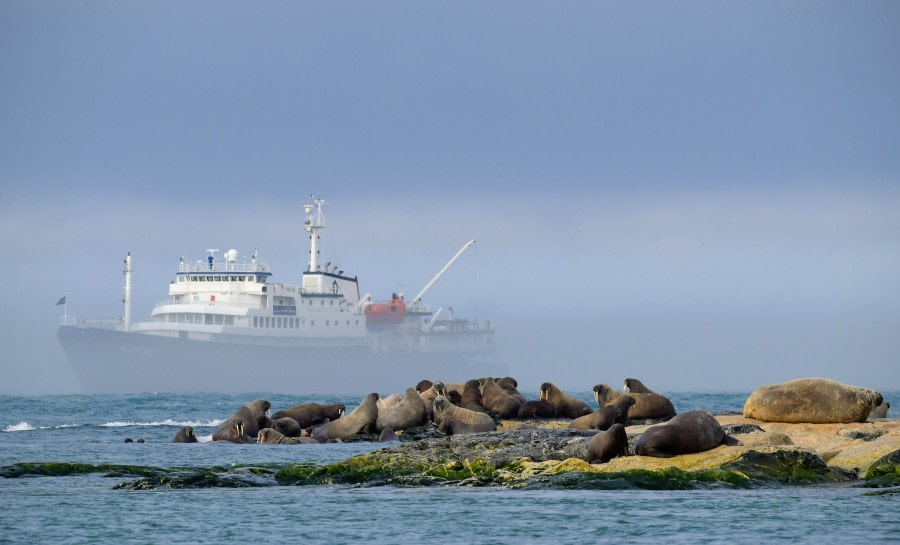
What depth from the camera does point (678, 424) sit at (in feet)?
51.6

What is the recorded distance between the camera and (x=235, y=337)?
97.3 metres

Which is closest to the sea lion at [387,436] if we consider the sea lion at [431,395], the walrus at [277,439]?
the walrus at [277,439]

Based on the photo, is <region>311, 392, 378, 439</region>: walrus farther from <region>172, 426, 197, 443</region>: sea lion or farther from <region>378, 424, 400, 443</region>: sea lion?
<region>172, 426, 197, 443</region>: sea lion

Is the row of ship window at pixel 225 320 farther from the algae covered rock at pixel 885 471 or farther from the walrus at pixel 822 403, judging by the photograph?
the algae covered rock at pixel 885 471

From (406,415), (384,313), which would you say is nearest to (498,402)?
(406,415)

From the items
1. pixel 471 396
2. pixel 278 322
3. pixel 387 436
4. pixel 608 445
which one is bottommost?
pixel 387 436

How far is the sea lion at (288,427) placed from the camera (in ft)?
87.4

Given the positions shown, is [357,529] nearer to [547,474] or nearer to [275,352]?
[547,474]

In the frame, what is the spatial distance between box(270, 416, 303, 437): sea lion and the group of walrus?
3cm

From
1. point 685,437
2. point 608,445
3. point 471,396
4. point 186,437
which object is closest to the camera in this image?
point 685,437

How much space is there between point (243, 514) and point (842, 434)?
845 centimetres

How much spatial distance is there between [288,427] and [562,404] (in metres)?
6.22

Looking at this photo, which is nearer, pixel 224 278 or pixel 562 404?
pixel 562 404

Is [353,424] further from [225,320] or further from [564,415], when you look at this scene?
[225,320]
